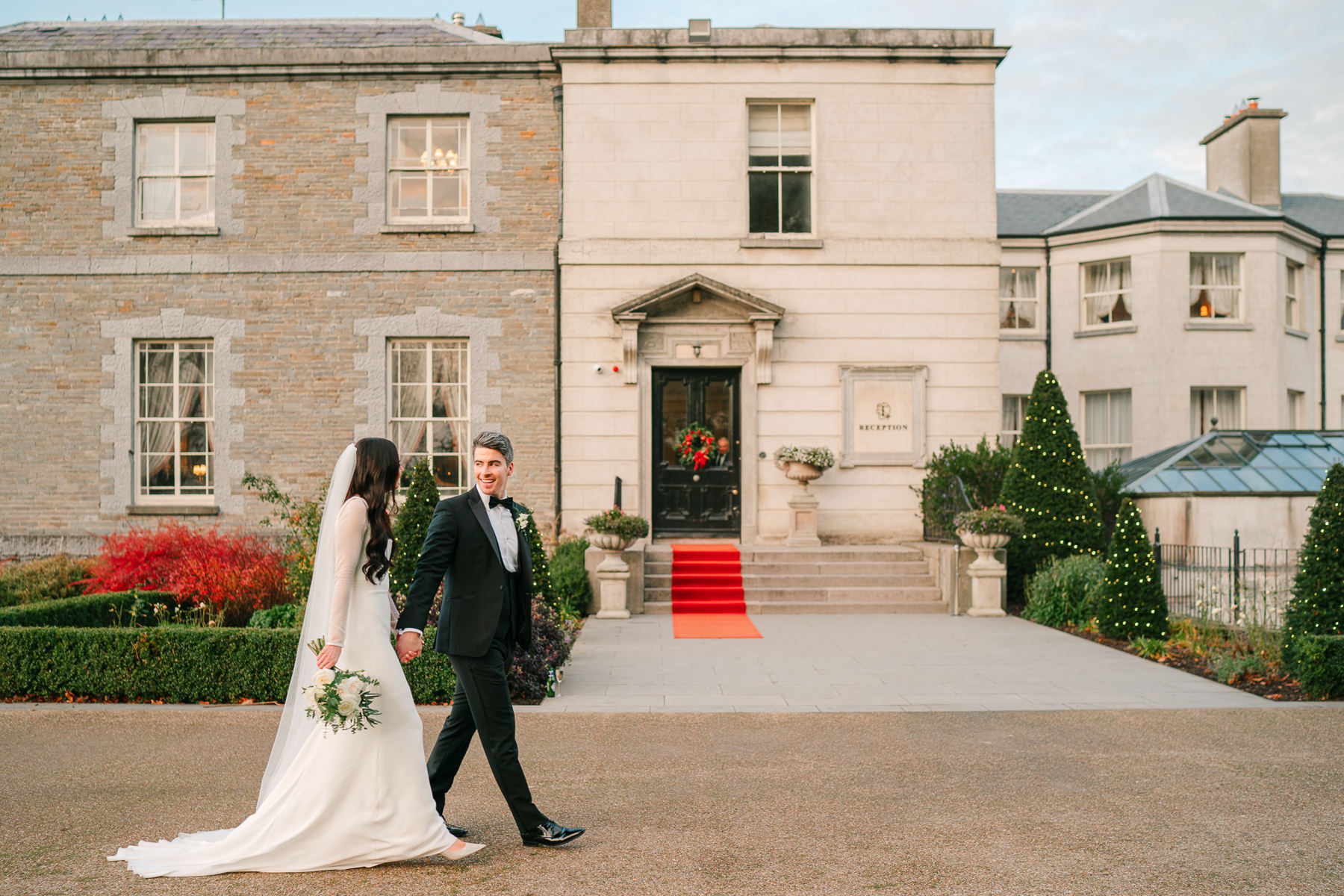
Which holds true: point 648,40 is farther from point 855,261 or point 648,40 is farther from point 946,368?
point 946,368

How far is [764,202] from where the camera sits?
15984 millimetres

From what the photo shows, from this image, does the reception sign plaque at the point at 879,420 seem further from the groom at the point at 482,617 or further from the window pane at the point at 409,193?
the groom at the point at 482,617

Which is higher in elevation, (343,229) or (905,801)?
(343,229)

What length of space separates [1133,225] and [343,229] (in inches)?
657

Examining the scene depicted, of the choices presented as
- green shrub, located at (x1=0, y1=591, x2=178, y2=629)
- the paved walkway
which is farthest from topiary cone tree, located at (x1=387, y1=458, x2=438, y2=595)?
green shrub, located at (x1=0, y1=591, x2=178, y2=629)

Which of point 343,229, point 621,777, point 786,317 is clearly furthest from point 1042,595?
point 343,229

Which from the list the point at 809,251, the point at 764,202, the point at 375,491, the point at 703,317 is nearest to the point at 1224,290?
the point at 809,251

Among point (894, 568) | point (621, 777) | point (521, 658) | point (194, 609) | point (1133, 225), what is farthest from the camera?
point (1133, 225)

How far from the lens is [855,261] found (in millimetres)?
15680

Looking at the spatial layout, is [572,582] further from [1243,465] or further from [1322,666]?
[1243,465]

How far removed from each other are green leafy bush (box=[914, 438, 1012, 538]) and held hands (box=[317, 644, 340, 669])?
1142 cm

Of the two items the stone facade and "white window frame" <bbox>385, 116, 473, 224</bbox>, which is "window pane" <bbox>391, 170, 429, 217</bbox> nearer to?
"white window frame" <bbox>385, 116, 473, 224</bbox>

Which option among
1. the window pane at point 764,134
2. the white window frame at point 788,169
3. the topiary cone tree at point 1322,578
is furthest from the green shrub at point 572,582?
the topiary cone tree at point 1322,578

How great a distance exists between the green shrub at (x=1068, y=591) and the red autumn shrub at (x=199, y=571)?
9.29 meters
